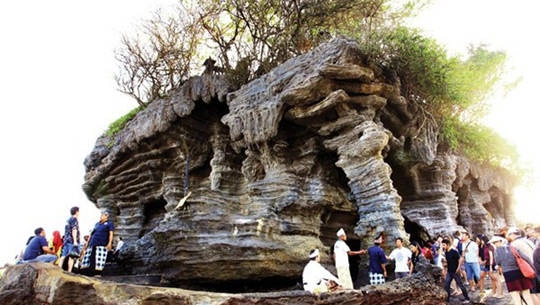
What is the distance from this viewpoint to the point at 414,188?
48.9 feet

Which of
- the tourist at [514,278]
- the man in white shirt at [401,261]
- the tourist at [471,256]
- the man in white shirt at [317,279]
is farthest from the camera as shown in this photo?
the tourist at [471,256]

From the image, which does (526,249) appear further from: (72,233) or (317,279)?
(72,233)

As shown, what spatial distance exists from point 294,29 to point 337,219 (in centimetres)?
814

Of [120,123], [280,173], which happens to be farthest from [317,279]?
[120,123]

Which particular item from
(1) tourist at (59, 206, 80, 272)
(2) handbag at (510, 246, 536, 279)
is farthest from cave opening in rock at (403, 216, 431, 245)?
(1) tourist at (59, 206, 80, 272)

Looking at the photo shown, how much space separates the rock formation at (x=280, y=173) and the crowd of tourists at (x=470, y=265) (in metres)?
1.49

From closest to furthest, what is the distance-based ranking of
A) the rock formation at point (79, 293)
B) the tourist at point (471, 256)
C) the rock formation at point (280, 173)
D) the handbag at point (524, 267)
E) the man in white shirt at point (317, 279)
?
the rock formation at point (79, 293) < the handbag at point (524, 267) < the man in white shirt at point (317, 279) < the tourist at point (471, 256) < the rock formation at point (280, 173)

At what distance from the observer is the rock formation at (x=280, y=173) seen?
30.8 feet

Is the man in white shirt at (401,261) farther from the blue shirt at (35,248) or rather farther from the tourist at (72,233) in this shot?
the blue shirt at (35,248)

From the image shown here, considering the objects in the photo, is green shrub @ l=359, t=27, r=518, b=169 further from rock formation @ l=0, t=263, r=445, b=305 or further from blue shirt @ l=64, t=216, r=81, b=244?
rock formation @ l=0, t=263, r=445, b=305

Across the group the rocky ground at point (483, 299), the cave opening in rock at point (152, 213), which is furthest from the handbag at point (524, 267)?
the cave opening in rock at point (152, 213)

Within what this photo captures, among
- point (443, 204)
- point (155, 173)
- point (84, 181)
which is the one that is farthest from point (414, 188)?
point (84, 181)

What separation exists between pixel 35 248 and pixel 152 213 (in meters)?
11.6

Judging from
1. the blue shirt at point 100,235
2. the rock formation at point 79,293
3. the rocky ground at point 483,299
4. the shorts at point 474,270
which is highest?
the blue shirt at point 100,235
